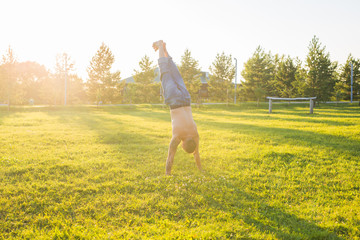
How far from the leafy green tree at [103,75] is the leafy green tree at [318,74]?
3270cm

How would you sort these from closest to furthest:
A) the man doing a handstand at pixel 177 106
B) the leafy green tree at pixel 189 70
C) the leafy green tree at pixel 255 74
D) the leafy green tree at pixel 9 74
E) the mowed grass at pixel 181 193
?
the mowed grass at pixel 181 193
the man doing a handstand at pixel 177 106
the leafy green tree at pixel 9 74
the leafy green tree at pixel 189 70
the leafy green tree at pixel 255 74

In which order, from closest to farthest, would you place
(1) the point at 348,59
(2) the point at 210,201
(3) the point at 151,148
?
1. (2) the point at 210,201
2. (3) the point at 151,148
3. (1) the point at 348,59

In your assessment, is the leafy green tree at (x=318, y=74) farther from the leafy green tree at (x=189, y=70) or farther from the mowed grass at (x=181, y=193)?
the mowed grass at (x=181, y=193)

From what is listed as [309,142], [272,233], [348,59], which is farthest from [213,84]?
[272,233]

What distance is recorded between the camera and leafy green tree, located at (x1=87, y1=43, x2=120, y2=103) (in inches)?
1698

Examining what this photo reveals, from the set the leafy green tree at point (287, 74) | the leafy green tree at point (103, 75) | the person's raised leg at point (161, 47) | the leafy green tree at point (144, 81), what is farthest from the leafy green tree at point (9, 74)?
the leafy green tree at point (287, 74)

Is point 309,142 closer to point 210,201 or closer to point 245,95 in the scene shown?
point 210,201

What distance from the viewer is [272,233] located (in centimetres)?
366

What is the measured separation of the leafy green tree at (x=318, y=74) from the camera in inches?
1458

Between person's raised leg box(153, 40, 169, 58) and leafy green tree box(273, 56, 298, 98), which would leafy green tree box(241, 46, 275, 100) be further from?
person's raised leg box(153, 40, 169, 58)

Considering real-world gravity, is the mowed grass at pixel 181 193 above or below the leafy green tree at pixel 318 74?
below

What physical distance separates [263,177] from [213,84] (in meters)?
36.3

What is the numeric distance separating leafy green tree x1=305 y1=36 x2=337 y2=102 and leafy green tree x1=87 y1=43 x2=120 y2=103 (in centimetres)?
3270

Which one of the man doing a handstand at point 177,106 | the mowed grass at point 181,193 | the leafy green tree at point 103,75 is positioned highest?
the leafy green tree at point 103,75
